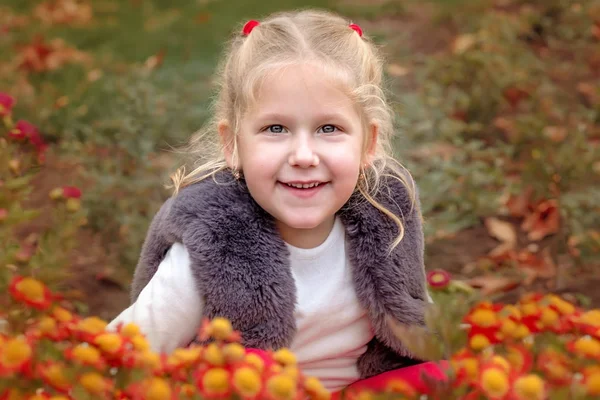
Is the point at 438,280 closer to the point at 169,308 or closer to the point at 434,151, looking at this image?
the point at 169,308

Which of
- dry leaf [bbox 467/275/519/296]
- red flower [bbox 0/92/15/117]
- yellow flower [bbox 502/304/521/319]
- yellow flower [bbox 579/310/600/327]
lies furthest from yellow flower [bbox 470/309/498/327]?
dry leaf [bbox 467/275/519/296]

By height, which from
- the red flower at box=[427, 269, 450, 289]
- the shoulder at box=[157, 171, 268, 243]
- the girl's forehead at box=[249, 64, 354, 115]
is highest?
the girl's forehead at box=[249, 64, 354, 115]

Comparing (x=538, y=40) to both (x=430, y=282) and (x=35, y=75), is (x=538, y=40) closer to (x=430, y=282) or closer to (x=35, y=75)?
(x=35, y=75)

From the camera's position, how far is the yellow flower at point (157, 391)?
43.6 inches

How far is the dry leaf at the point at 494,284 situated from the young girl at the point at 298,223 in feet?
2.65

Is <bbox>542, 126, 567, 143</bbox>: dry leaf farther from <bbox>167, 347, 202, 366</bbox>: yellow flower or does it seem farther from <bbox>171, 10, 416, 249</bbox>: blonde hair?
<bbox>167, 347, 202, 366</bbox>: yellow flower

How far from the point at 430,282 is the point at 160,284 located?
822mm

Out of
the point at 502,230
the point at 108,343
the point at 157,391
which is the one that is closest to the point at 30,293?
the point at 108,343

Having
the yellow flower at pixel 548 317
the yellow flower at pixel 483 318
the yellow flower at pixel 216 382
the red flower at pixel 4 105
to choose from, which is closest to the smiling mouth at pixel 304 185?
the yellow flower at pixel 483 318

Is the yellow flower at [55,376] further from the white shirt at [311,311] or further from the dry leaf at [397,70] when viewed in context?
the dry leaf at [397,70]

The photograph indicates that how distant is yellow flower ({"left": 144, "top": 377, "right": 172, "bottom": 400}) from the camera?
1108 millimetres

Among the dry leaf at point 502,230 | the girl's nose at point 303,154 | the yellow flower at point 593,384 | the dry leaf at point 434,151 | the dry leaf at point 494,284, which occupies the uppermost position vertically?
the yellow flower at point 593,384

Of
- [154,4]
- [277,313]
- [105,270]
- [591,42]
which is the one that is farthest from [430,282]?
[154,4]

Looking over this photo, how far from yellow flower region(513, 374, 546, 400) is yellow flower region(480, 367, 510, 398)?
0.6 inches
